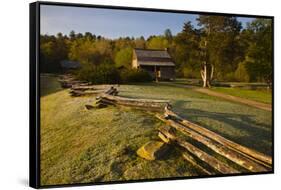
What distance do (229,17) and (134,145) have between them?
1782 millimetres

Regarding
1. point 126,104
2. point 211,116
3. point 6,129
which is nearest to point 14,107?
point 6,129

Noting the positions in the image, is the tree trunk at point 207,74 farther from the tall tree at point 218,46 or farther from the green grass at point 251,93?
the green grass at point 251,93

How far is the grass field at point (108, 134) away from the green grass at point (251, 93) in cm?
29

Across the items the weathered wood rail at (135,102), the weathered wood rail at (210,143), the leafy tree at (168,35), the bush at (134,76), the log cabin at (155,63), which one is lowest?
the weathered wood rail at (210,143)

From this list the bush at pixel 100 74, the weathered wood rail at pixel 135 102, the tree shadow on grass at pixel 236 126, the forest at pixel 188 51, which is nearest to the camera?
the forest at pixel 188 51

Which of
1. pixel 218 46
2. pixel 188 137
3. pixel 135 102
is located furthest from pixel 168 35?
pixel 188 137

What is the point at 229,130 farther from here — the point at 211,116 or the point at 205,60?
the point at 205,60

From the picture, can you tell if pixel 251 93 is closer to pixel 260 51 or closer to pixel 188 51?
pixel 260 51

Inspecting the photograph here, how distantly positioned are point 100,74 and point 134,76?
1.28 ft

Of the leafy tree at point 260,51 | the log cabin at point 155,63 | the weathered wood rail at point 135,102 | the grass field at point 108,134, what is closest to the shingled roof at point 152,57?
the log cabin at point 155,63

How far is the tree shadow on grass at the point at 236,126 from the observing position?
5.74m

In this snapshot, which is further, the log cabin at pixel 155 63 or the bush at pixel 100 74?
the log cabin at pixel 155 63

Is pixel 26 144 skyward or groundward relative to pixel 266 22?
groundward

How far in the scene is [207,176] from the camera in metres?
5.65
